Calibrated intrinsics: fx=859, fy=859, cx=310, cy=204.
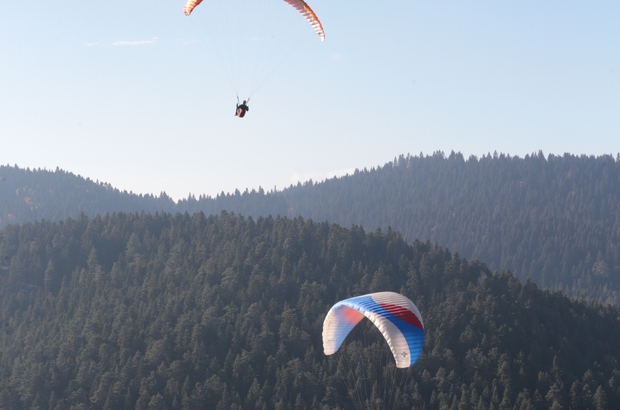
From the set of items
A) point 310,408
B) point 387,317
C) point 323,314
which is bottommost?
point 310,408

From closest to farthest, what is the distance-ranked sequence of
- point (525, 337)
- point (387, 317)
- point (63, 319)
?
point (387, 317) < point (525, 337) < point (63, 319)

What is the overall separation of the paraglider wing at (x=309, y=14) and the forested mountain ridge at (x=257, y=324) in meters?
40.9

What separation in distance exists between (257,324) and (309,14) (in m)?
67.6

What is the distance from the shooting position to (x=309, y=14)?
158 ft

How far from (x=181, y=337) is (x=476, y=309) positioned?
126ft

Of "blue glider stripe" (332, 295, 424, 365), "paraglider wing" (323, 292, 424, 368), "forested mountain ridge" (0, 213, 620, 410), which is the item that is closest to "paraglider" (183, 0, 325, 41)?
"paraglider wing" (323, 292, 424, 368)

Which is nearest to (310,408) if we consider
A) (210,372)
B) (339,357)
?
(339,357)

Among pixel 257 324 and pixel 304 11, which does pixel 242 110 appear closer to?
pixel 304 11

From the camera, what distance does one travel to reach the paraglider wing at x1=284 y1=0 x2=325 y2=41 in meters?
47.7

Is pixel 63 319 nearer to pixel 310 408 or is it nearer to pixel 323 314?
pixel 323 314

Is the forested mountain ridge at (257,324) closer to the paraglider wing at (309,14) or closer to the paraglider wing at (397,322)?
the paraglider wing at (397,322)

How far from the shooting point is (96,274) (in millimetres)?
145375

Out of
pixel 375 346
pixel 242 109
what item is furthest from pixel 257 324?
pixel 242 109

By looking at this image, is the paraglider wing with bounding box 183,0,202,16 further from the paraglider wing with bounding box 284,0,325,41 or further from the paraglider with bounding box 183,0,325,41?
the paraglider wing with bounding box 284,0,325,41
